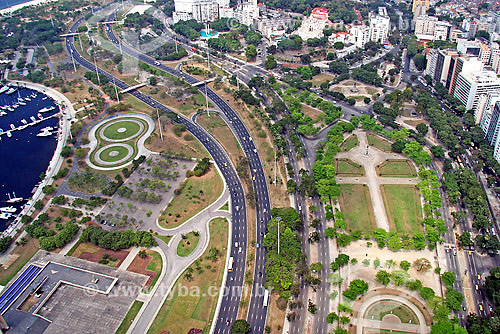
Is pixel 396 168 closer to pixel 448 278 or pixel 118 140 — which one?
pixel 448 278

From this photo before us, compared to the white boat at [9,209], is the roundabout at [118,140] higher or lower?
higher

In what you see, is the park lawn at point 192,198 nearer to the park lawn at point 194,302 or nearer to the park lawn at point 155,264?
the park lawn at point 155,264

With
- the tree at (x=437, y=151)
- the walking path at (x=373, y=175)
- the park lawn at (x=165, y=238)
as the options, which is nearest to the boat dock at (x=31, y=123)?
the park lawn at (x=165, y=238)

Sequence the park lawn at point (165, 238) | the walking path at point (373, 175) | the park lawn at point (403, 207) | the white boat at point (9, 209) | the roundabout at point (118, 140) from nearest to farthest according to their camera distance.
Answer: the park lawn at point (165, 238), the park lawn at point (403, 207), the walking path at point (373, 175), the white boat at point (9, 209), the roundabout at point (118, 140)

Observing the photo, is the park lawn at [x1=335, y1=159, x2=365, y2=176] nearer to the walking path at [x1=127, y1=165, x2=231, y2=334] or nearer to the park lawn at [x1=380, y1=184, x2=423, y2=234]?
the park lawn at [x1=380, y1=184, x2=423, y2=234]

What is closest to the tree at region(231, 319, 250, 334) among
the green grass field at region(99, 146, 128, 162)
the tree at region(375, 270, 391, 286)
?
the tree at region(375, 270, 391, 286)

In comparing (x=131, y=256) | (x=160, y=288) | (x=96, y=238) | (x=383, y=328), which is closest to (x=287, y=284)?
(x=383, y=328)
